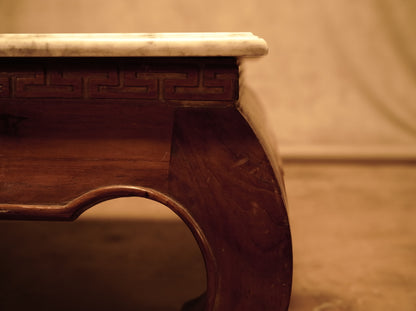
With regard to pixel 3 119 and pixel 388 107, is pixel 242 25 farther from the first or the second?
pixel 3 119

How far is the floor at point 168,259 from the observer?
852 mm

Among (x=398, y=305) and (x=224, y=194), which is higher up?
(x=224, y=194)

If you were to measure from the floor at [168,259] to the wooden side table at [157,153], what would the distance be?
0.92 feet

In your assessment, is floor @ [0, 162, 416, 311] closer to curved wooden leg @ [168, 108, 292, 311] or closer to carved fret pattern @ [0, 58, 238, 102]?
curved wooden leg @ [168, 108, 292, 311]

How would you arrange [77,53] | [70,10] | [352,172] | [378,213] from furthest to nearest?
[70,10]
[352,172]
[378,213]
[77,53]

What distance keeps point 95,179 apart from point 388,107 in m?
Result: 1.79

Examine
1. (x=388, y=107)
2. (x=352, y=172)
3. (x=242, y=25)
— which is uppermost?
Answer: (x=242, y=25)

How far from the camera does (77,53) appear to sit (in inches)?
21.1

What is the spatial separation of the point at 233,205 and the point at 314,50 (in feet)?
5.30

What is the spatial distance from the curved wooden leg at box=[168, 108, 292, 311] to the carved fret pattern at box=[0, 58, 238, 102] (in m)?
0.03

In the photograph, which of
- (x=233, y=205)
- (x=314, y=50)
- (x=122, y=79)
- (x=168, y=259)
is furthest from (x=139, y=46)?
(x=314, y=50)

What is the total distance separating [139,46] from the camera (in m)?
0.53

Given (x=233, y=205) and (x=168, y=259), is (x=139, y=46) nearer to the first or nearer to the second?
(x=233, y=205)

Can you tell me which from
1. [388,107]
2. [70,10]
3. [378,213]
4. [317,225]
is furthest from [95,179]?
[388,107]
